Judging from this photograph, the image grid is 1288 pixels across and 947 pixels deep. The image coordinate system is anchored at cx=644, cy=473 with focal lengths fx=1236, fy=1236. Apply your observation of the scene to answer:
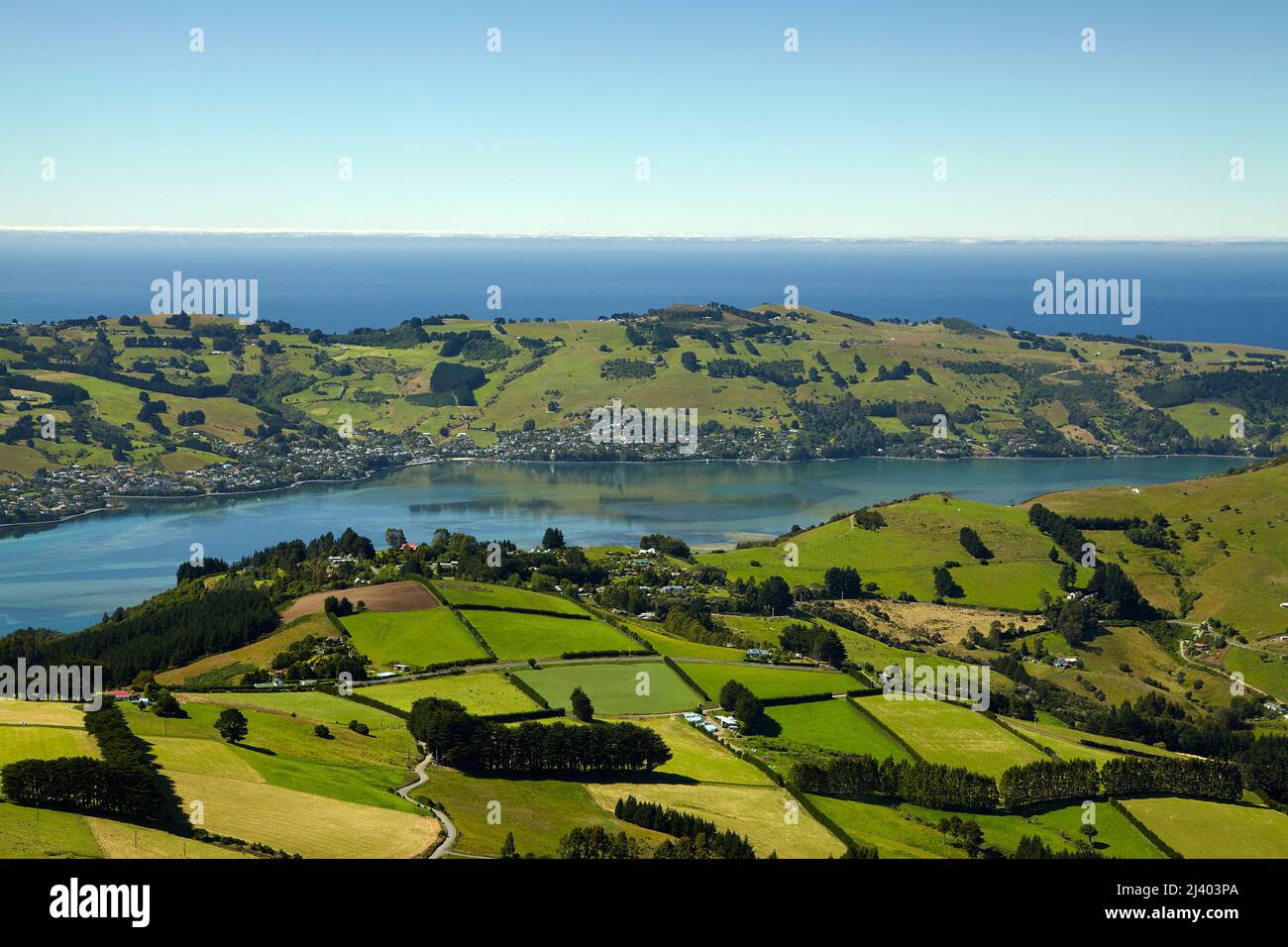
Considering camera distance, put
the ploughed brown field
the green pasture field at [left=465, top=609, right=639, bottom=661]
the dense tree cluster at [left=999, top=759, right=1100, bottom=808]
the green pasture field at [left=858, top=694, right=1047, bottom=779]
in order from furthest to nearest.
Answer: the ploughed brown field < the green pasture field at [left=465, top=609, right=639, bottom=661] < the green pasture field at [left=858, top=694, right=1047, bottom=779] < the dense tree cluster at [left=999, top=759, right=1100, bottom=808]

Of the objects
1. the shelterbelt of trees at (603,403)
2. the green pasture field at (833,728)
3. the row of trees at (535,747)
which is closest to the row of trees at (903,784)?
the green pasture field at (833,728)

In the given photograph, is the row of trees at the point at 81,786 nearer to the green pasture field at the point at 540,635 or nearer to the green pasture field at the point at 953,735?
the green pasture field at the point at 540,635

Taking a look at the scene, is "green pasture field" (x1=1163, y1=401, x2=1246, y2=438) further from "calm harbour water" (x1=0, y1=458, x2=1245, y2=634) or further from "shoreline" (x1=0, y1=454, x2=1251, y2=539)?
"calm harbour water" (x1=0, y1=458, x2=1245, y2=634)

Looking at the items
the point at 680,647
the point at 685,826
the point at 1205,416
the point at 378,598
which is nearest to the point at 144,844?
the point at 685,826

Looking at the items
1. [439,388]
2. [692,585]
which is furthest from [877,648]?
[439,388]

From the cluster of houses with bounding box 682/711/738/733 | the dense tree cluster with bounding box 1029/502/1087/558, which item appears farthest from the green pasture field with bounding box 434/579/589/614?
the dense tree cluster with bounding box 1029/502/1087/558
